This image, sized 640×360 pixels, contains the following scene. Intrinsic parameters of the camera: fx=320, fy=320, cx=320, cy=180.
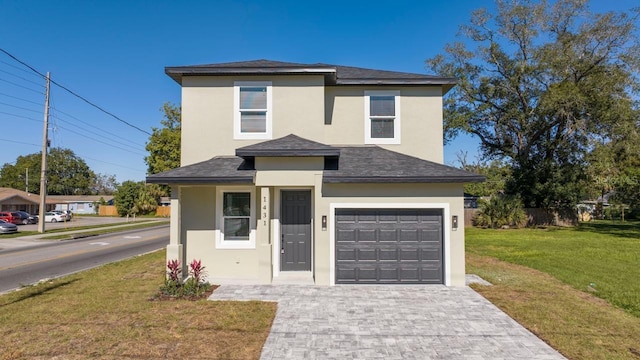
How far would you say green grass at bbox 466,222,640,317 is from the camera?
8.69m

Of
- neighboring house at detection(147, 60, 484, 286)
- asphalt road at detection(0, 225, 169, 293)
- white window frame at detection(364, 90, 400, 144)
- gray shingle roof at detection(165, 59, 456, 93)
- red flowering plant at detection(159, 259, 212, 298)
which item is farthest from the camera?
white window frame at detection(364, 90, 400, 144)

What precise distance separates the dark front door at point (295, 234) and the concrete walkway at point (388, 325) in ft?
3.89

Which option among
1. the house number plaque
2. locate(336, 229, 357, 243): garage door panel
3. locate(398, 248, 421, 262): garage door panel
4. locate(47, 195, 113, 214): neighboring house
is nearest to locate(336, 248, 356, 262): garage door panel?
locate(336, 229, 357, 243): garage door panel

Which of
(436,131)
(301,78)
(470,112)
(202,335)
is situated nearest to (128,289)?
(202,335)

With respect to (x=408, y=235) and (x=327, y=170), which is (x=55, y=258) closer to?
(x=327, y=170)

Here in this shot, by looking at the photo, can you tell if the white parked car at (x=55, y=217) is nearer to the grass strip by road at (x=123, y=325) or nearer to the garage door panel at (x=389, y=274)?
the grass strip by road at (x=123, y=325)

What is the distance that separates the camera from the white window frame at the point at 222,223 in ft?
31.7

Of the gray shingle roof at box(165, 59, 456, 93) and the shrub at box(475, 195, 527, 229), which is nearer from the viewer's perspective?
the gray shingle roof at box(165, 59, 456, 93)

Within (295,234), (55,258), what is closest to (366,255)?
(295,234)

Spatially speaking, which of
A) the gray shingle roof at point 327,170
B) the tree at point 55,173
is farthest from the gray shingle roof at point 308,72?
the tree at point 55,173

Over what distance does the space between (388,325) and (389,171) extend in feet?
13.8

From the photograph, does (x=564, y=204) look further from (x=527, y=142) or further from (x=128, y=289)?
(x=128, y=289)

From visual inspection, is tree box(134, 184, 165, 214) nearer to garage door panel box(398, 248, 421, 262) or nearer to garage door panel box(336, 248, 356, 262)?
garage door panel box(336, 248, 356, 262)

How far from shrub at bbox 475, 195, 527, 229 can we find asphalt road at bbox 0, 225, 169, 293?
25384 millimetres
